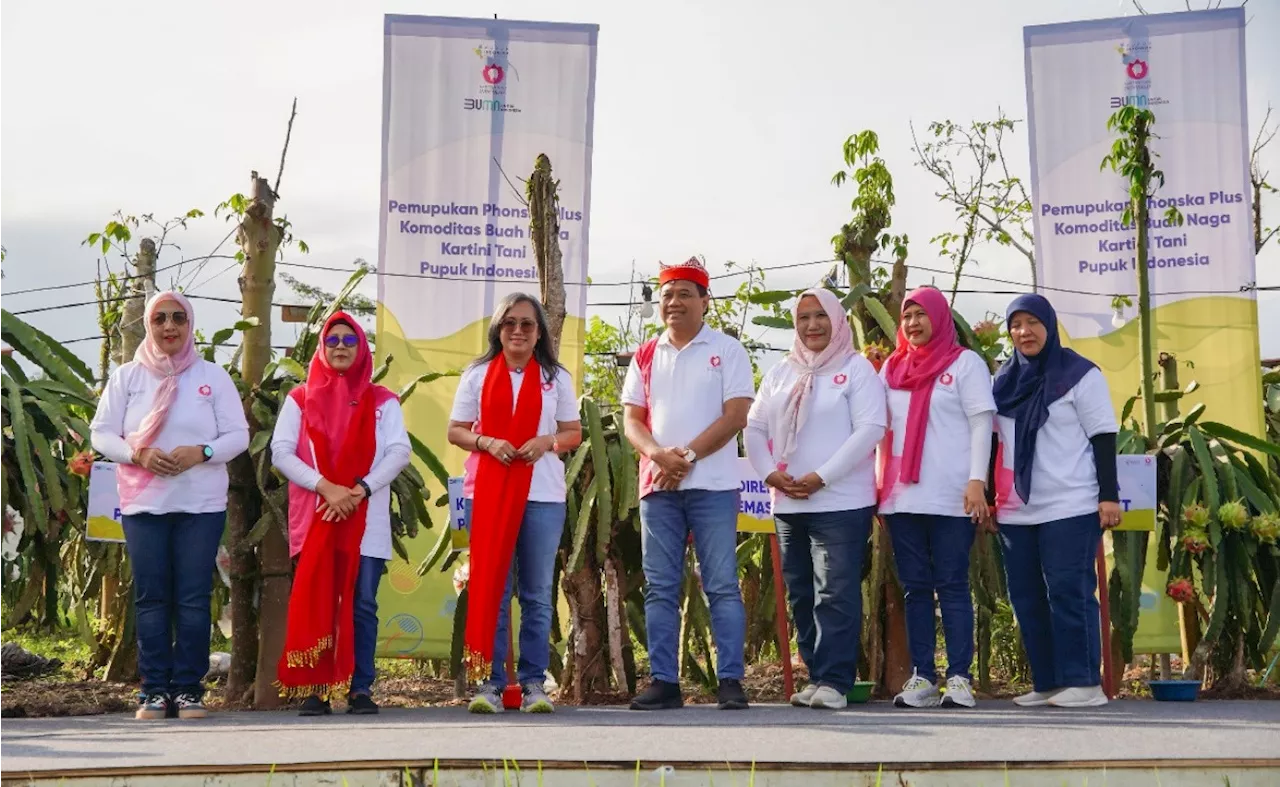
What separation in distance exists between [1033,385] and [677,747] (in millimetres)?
2282

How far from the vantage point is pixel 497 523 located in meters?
5.05

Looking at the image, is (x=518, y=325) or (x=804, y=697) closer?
(x=804, y=697)

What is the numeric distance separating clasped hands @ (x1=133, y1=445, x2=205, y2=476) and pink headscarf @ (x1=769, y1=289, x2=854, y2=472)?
6.86 feet

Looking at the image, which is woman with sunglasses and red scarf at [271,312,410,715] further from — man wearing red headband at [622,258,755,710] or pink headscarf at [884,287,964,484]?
pink headscarf at [884,287,964,484]

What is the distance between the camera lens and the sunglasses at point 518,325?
5.16 metres

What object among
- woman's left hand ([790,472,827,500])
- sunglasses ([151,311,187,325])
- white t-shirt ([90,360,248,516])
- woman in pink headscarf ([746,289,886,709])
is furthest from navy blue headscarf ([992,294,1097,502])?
sunglasses ([151,311,187,325])

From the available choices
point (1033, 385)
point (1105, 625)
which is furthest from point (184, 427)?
point (1105, 625)

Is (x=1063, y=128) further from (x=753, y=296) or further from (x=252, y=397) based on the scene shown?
(x=252, y=397)

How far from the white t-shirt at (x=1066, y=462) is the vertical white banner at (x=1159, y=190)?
2.45 metres

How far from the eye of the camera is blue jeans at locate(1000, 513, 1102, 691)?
507cm

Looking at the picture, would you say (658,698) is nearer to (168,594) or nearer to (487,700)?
(487,700)

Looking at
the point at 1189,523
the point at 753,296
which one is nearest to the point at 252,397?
the point at 753,296

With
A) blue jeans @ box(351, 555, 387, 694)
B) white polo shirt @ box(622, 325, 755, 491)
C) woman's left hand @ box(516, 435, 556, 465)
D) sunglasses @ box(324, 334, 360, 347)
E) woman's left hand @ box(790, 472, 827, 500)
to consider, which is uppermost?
sunglasses @ box(324, 334, 360, 347)

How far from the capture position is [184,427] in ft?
17.1
